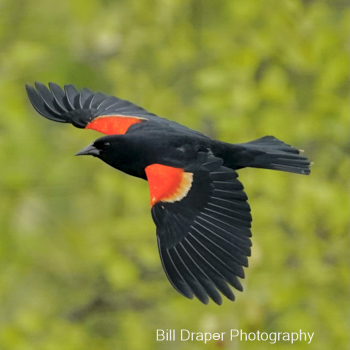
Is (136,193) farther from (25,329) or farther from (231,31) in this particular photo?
(231,31)

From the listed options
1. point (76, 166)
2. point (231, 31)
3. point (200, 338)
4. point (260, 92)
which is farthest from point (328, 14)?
point (200, 338)

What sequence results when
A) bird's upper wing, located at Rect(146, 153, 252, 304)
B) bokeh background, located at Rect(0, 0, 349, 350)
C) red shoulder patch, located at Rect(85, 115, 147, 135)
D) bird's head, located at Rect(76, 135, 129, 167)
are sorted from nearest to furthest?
bird's upper wing, located at Rect(146, 153, 252, 304)
bird's head, located at Rect(76, 135, 129, 167)
red shoulder patch, located at Rect(85, 115, 147, 135)
bokeh background, located at Rect(0, 0, 349, 350)

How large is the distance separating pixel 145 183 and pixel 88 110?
7.44 feet

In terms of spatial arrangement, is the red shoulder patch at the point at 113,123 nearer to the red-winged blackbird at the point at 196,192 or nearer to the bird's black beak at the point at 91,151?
the red-winged blackbird at the point at 196,192

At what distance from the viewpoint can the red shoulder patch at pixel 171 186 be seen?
125 inches

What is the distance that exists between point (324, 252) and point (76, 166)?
7.72ft

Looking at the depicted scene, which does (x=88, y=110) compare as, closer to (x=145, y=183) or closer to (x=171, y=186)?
(x=171, y=186)

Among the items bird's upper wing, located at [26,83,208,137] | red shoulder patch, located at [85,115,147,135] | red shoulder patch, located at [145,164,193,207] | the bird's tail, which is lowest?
red shoulder patch, located at [145,164,193,207]

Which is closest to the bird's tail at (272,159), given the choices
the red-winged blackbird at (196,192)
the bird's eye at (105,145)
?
the red-winged blackbird at (196,192)

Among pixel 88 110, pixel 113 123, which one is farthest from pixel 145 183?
pixel 113 123

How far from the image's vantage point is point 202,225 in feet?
10.3

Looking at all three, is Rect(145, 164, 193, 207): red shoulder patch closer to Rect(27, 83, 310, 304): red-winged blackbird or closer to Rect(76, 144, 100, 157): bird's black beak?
Rect(27, 83, 310, 304): red-winged blackbird

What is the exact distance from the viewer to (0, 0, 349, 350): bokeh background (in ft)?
19.5

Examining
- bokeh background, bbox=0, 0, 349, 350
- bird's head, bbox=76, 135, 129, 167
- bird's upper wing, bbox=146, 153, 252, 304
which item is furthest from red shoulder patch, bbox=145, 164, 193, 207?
bokeh background, bbox=0, 0, 349, 350
